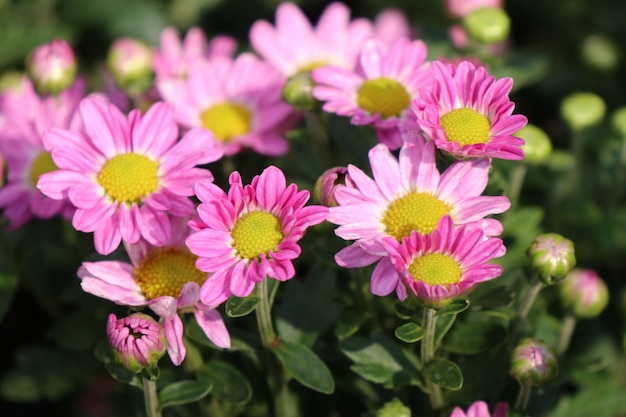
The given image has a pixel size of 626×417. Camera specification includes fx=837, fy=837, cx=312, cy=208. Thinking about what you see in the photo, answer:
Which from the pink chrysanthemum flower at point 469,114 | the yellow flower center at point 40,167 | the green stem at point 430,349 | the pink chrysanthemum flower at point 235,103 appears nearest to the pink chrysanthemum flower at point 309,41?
the pink chrysanthemum flower at point 235,103

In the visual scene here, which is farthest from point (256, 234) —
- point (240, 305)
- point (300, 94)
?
point (300, 94)

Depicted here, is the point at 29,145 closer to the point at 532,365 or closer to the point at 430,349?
the point at 430,349

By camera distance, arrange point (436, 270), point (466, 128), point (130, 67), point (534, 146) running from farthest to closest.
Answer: point (130, 67) < point (534, 146) < point (466, 128) < point (436, 270)

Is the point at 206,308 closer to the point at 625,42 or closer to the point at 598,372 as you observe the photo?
the point at 598,372

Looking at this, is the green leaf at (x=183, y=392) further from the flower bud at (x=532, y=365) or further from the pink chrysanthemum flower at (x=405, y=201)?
the flower bud at (x=532, y=365)

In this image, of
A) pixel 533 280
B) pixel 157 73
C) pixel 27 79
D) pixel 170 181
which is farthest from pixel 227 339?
pixel 27 79

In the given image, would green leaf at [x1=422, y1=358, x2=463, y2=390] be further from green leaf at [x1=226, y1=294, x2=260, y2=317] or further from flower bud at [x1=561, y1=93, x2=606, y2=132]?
flower bud at [x1=561, y1=93, x2=606, y2=132]

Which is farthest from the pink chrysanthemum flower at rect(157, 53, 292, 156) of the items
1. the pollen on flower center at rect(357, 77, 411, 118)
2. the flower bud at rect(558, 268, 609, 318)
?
the flower bud at rect(558, 268, 609, 318)

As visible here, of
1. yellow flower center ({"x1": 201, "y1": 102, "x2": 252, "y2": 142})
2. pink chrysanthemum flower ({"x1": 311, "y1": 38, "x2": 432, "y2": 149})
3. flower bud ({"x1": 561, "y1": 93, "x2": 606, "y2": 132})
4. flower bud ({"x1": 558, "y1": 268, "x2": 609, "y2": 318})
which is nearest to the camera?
pink chrysanthemum flower ({"x1": 311, "y1": 38, "x2": 432, "y2": 149})
